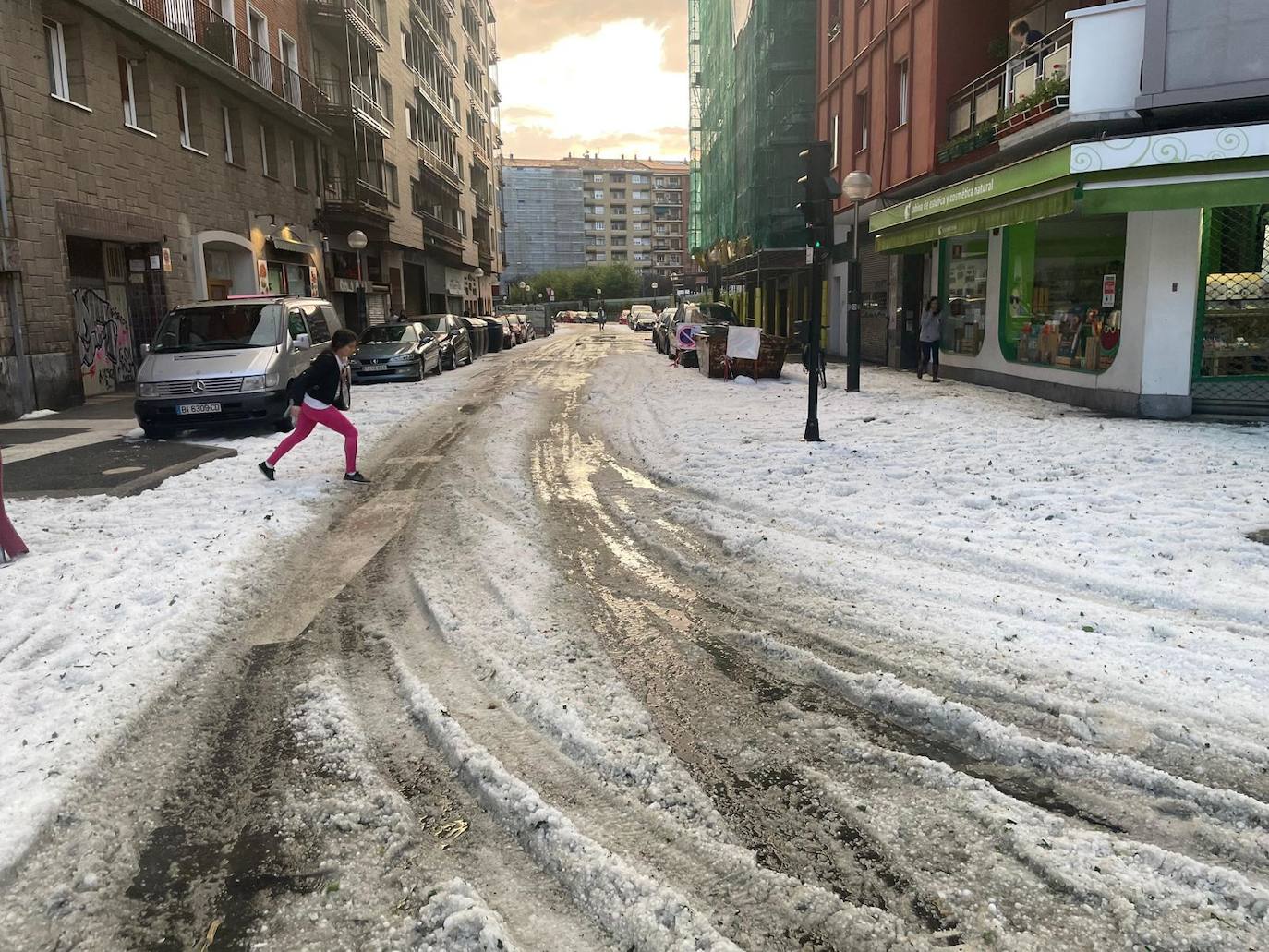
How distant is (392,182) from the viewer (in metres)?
36.1

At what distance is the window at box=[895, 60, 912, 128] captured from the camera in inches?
802

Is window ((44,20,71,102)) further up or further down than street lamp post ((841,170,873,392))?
further up

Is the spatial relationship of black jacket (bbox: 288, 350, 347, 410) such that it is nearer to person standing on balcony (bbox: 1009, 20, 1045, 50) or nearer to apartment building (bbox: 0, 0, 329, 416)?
apartment building (bbox: 0, 0, 329, 416)

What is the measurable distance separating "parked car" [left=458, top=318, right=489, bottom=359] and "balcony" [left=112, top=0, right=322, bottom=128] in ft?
28.8

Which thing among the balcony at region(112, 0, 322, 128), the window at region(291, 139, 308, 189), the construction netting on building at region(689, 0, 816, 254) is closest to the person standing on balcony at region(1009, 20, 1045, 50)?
the balcony at region(112, 0, 322, 128)

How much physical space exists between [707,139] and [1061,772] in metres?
55.4

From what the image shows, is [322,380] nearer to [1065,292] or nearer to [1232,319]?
[1232,319]

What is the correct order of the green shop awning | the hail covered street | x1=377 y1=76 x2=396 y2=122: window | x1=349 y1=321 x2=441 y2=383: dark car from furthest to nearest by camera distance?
x1=377 y1=76 x2=396 y2=122: window
x1=349 y1=321 x2=441 y2=383: dark car
the green shop awning
the hail covered street

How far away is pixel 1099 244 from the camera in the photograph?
13.5 m

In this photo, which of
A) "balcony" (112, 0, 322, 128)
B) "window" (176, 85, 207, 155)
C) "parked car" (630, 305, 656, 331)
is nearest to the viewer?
"balcony" (112, 0, 322, 128)

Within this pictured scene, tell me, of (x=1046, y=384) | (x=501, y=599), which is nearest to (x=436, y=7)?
(x=1046, y=384)

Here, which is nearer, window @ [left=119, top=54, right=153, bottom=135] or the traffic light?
the traffic light

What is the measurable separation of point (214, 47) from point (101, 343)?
7909mm

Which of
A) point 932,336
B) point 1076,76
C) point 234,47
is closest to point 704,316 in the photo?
point 932,336
